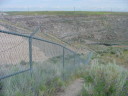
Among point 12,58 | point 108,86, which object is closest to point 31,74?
point 108,86

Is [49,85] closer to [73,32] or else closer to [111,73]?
[111,73]

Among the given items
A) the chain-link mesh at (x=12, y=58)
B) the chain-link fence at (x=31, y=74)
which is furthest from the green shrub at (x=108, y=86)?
the chain-link mesh at (x=12, y=58)

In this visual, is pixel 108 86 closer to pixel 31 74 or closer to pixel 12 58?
pixel 31 74

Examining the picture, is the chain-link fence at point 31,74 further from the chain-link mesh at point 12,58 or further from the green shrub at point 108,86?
the green shrub at point 108,86

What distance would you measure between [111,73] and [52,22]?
187 ft

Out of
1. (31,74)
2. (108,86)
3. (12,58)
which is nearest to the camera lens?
(31,74)

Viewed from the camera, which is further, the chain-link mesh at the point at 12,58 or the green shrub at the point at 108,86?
the green shrub at the point at 108,86

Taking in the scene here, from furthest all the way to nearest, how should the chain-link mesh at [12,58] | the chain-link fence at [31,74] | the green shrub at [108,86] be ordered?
the green shrub at [108,86] < the chain-link mesh at [12,58] < the chain-link fence at [31,74]

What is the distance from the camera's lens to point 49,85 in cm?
958

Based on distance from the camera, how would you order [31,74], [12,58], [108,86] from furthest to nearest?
[12,58]
[108,86]
[31,74]

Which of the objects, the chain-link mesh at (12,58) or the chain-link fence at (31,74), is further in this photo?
the chain-link mesh at (12,58)

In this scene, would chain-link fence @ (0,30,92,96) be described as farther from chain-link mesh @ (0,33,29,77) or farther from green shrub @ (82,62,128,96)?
green shrub @ (82,62,128,96)

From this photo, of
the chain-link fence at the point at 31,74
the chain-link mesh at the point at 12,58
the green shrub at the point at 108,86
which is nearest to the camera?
the chain-link fence at the point at 31,74

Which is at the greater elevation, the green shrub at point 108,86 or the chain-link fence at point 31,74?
the chain-link fence at point 31,74
